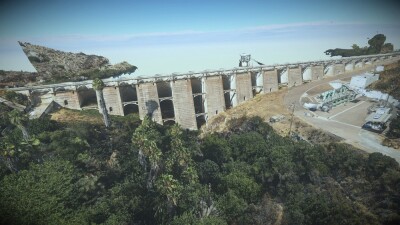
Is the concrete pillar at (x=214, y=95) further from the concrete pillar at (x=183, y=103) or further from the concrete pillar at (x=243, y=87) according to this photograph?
the concrete pillar at (x=243, y=87)

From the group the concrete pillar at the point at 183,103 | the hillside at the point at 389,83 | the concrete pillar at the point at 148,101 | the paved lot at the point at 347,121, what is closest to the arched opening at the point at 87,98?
the concrete pillar at the point at 148,101

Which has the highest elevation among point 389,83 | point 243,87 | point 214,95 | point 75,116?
point 243,87

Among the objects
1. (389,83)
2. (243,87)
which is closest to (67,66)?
(243,87)

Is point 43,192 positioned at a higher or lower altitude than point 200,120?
higher

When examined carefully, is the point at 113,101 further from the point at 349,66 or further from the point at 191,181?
the point at 349,66

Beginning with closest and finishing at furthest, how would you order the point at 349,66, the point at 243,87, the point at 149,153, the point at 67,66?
the point at 149,153 → the point at 243,87 → the point at 67,66 → the point at 349,66

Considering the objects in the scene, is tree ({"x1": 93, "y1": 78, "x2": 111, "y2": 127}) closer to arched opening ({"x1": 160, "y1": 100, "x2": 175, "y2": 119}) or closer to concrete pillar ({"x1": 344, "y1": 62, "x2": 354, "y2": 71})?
arched opening ({"x1": 160, "y1": 100, "x2": 175, "y2": 119})

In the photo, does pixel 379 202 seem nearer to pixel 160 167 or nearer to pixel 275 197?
pixel 275 197

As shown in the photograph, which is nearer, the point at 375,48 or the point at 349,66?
the point at 349,66

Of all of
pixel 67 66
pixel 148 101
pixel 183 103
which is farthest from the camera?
pixel 67 66
